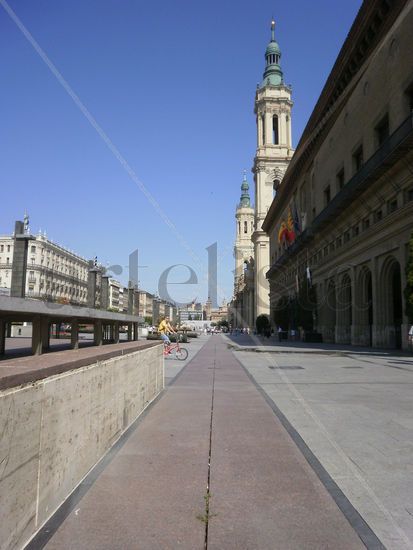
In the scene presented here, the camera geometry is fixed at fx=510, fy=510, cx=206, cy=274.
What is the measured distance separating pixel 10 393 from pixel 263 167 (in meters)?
105

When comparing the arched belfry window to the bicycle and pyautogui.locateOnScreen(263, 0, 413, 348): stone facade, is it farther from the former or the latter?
the bicycle

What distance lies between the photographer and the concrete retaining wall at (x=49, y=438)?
2998 mm

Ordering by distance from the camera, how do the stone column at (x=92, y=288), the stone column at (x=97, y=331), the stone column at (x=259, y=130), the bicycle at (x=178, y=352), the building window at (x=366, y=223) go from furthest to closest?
the stone column at (x=259, y=130) → the building window at (x=366, y=223) → the bicycle at (x=178, y=352) → the stone column at (x=92, y=288) → the stone column at (x=97, y=331)

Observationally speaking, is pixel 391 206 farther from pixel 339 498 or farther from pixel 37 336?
pixel 37 336

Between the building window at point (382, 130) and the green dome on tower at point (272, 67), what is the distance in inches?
3107

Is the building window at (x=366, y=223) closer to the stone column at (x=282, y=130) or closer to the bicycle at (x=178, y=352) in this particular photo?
the bicycle at (x=178, y=352)

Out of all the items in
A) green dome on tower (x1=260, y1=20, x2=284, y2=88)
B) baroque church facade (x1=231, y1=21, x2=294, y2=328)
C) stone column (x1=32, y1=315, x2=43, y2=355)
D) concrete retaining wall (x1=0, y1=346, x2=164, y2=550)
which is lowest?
concrete retaining wall (x1=0, y1=346, x2=164, y2=550)

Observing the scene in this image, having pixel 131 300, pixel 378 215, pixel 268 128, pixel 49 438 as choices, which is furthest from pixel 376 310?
pixel 268 128

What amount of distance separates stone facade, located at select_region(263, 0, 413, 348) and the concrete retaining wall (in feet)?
80.8

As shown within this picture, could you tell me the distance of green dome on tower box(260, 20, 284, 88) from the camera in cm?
10788

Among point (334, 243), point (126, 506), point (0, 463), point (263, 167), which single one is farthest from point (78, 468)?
point (263, 167)

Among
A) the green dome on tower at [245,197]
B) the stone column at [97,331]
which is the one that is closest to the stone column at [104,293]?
Answer: the stone column at [97,331]

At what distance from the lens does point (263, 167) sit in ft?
344

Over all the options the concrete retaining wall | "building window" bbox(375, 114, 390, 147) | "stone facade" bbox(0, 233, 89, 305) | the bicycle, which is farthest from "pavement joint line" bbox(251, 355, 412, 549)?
"building window" bbox(375, 114, 390, 147)
